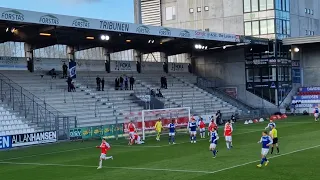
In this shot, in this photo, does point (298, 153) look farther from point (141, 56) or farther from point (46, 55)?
point (141, 56)

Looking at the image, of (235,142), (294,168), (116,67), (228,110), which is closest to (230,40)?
(228,110)

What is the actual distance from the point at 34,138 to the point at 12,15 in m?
9.34

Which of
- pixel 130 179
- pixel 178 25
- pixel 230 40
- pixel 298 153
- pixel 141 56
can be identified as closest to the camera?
pixel 130 179

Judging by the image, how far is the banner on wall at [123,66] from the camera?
61091 millimetres

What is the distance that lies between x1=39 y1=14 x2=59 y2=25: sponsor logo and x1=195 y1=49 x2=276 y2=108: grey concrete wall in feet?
110

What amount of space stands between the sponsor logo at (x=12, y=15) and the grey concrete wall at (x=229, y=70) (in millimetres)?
36750

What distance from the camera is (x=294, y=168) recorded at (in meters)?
22.7

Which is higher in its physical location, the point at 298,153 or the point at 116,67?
the point at 116,67

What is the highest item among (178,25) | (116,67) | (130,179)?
(178,25)

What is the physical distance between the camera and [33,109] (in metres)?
44.4

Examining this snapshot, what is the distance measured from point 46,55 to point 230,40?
68.4ft

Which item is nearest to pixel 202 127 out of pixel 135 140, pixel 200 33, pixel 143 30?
pixel 135 140

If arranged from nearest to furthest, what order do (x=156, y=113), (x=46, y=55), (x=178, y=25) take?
(x=156, y=113), (x=46, y=55), (x=178, y=25)

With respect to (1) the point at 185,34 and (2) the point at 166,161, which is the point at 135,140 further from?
(1) the point at 185,34
